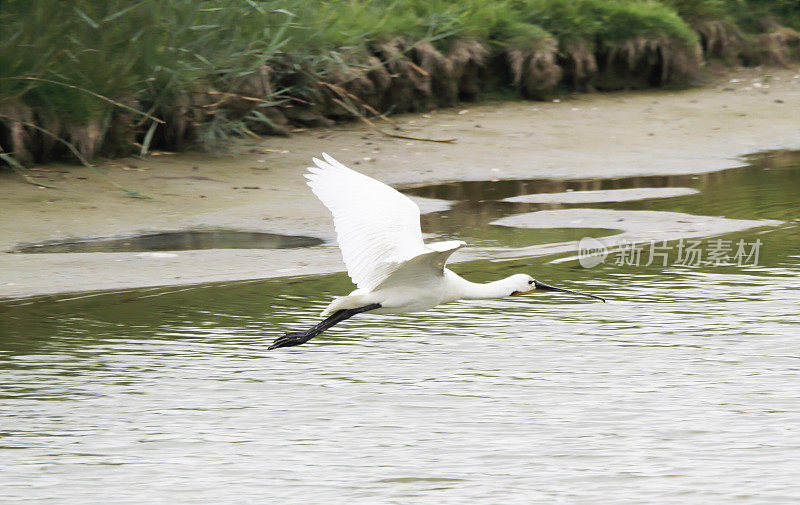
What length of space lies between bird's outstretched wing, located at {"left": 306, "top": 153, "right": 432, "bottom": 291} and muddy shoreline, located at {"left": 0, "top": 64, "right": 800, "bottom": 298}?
220cm

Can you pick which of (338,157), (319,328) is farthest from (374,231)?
(338,157)

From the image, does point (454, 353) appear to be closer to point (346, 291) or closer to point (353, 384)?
point (353, 384)

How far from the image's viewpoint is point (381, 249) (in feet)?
19.8

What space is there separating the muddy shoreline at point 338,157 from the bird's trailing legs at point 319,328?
2.03 metres

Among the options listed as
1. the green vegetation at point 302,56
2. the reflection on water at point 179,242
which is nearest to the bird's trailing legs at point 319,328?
the reflection on water at point 179,242

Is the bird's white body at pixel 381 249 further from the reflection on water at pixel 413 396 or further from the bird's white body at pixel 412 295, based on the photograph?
the reflection on water at pixel 413 396

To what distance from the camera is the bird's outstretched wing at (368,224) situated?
602 cm

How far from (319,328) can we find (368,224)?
1.80ft

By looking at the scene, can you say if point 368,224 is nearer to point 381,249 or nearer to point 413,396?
point 381,249

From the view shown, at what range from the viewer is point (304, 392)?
5914mm

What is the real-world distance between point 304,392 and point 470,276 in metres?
2.49

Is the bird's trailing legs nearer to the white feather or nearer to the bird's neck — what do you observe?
the white feather

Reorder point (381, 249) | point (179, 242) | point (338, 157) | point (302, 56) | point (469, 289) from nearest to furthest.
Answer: point (381, 249) → point (469, 289) → point (179, 242) → point (338, 157) → point (302, 56)

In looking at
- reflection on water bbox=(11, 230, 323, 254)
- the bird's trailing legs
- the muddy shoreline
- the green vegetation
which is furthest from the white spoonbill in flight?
the green vegetation
